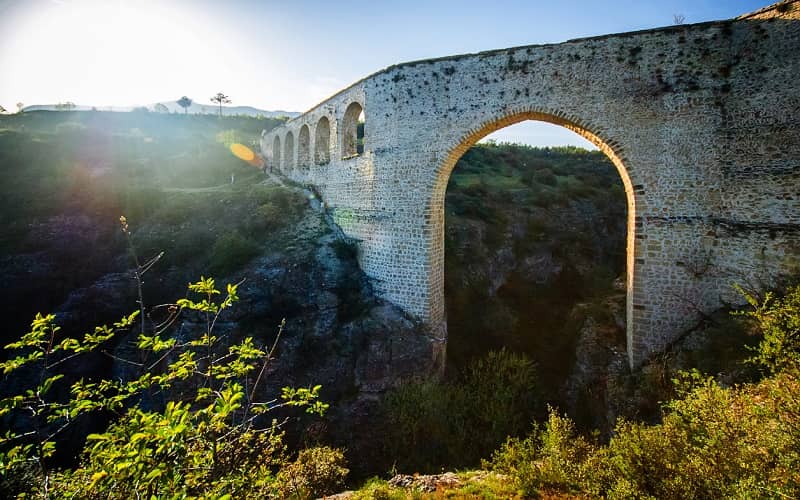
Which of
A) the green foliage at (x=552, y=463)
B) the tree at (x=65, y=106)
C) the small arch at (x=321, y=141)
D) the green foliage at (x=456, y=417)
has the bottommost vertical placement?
the green foliage at (x=456, y=417)

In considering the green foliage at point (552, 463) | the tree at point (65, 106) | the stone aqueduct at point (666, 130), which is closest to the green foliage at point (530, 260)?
the stone aqueduct at point (666, 130)

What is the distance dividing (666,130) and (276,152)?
2212 cm

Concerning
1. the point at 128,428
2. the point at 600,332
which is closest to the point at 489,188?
the point at 600,332

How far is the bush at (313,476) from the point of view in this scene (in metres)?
6.38

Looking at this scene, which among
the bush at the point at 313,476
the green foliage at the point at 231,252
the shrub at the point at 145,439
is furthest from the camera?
the green foliage at the point at 231,252

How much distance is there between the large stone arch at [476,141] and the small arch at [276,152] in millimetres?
16408

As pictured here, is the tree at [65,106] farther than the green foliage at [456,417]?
Yes

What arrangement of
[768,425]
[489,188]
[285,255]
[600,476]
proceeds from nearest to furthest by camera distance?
[768,425], [600,476], [285,255], [489,188]

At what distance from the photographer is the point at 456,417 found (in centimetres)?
870

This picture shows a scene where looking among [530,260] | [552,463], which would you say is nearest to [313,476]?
[552,463]

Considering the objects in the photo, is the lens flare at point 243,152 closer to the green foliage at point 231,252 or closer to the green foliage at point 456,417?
the green foliage at point 231,252

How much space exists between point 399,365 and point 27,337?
7.62 m

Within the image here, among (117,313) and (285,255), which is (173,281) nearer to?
(117,313)

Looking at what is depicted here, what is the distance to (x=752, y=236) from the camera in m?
7.12
